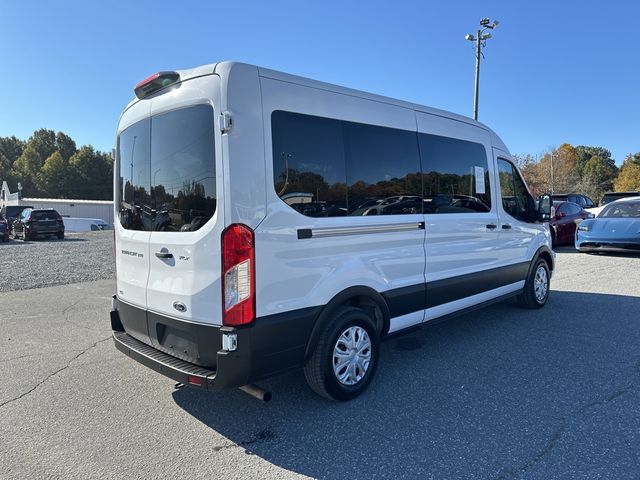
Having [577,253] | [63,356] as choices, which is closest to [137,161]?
[63,356]

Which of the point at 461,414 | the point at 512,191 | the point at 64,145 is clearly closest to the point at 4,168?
the point at 64,145

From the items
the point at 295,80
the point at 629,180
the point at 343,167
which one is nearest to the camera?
the point at 295,80

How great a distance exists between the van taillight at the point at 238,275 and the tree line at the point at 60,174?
73036mm

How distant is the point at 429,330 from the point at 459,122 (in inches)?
98.9

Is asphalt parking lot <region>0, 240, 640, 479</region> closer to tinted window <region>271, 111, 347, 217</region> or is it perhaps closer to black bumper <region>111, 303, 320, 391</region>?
black bumper <region>111, 303, 320, 391</region>

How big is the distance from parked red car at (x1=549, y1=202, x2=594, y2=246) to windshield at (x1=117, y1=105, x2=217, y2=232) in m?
13.0

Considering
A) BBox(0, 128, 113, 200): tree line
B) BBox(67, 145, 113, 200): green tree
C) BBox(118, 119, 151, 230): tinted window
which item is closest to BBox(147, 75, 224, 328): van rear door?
BBox(118, 119, 151, 230): tinted window

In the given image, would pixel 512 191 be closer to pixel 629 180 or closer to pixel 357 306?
pixel 357 306

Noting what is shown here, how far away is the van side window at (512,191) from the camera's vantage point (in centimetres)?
552

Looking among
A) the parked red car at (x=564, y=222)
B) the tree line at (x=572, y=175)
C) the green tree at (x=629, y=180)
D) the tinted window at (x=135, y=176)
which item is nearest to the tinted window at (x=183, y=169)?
the tinted window at (x=135, y=176)

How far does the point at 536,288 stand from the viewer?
20.6ft

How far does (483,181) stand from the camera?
5.13m

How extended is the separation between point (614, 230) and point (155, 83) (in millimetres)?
11769

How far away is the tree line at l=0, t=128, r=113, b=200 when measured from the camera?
69.9 metres
